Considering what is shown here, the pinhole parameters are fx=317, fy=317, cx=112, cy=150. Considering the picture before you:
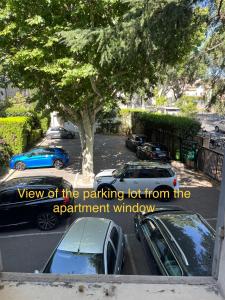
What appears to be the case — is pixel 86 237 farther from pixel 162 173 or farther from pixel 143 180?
pixel 162 173

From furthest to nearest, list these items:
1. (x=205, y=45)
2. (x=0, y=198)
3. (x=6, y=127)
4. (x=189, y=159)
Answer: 1. (x=6, y=127)
2. (x=189, y=159)
3. (x=205, y=45)
4. (x=0, y=198)

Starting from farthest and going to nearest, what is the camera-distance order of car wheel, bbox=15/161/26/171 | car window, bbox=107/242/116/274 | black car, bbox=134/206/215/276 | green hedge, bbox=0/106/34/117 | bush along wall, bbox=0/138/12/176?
green hedge, bbox=0/106/34/117 → car wheel, bbox=15/161/26/171 → bush along wall, bbox=0/138/12/176 → car window, bbox=107/242/116/274 → black car, bbox=134/206/215/276

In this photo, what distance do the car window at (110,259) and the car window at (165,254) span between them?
949mm

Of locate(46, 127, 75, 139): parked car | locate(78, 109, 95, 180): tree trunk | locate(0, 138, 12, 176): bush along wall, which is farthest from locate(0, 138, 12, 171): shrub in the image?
locate(46, 127, 75, 139): parked car

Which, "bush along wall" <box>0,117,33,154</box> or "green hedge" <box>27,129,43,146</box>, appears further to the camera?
"green hedge" <box>27,129,43,146</box>

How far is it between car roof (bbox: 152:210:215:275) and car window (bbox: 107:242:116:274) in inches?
49.0

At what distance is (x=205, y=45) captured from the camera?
12.8m

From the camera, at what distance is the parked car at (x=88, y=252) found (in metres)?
6.05

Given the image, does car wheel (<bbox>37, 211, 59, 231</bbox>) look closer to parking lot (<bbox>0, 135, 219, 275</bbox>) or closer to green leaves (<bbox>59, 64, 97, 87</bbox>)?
parking lot (<bbox>0, 135, 219, 275</bbox>)

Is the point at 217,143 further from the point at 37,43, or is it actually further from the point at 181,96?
the point at 37,43

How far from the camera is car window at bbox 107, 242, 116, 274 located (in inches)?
247

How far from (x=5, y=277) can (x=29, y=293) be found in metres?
0.18

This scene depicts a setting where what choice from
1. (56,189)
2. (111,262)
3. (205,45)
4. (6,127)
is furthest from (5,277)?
(6,127)

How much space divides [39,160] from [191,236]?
49.3 ft
